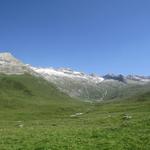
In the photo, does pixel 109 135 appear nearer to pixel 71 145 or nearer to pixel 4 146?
pixel 71 145

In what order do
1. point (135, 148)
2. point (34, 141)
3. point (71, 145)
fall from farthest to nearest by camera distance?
point (34, 141)
point (71, 145)
point (135, 148)

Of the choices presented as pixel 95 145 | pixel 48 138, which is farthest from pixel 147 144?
pixel 48 138

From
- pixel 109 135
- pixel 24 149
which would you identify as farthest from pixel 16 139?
pixel 109 135

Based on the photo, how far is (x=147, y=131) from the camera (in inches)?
1359

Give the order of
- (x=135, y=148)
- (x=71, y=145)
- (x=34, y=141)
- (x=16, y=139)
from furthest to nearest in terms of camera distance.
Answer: (x=16, y=139)
(x=34, y=141)
(x=71, y=145)
(x=135, y=148)

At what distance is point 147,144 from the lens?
29266 mm

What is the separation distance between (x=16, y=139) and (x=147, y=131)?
12.8 metres

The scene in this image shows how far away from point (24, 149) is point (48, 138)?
4631mm

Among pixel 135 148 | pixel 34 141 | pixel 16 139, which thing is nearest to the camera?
pixel 135 148

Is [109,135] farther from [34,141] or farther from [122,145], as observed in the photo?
[34,141]

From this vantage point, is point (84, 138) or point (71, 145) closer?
point (71, 145)

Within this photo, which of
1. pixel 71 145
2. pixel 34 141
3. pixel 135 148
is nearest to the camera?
pixel 135 148

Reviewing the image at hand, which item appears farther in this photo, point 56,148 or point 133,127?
point 133,127

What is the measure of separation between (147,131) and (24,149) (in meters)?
11.9
